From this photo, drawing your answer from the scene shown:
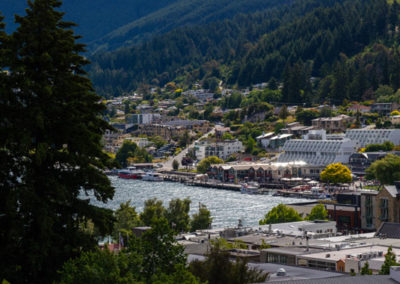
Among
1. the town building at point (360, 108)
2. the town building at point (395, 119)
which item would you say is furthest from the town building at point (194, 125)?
the town building at point (395, 119)

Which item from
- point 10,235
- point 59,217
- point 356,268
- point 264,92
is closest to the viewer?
point 10,235

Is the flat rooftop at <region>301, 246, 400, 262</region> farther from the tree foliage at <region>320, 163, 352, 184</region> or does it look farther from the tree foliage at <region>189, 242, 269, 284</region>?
the tree foliage at <region>320, 163, 352, 184</region>

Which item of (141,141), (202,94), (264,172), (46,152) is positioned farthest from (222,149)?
(46,152)

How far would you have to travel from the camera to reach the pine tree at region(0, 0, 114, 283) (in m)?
16.0

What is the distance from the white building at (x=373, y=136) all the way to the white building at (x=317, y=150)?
5.72 feet

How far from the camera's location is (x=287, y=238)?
4153 centimetres

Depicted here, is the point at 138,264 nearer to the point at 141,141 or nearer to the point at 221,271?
the point at 221,271

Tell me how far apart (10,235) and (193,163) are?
11370cm

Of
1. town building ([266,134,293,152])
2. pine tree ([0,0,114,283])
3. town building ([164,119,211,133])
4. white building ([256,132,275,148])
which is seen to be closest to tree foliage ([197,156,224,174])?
town building ([266,134,293,152])

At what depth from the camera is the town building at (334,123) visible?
124125 mm

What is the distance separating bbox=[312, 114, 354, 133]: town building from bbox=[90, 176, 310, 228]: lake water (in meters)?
26.7

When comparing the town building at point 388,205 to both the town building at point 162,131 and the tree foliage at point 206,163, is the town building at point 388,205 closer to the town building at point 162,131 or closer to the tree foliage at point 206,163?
the tree foliage at point 206,163

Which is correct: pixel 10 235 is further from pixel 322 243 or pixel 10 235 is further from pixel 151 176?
pixel 151 176

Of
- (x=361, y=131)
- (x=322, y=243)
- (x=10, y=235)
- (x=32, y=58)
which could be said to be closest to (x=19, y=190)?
(x=10, y=235)
